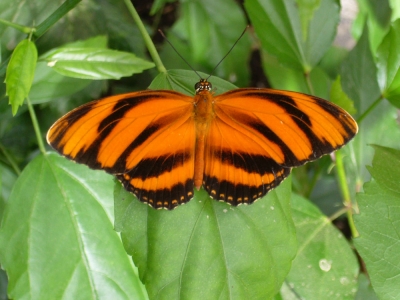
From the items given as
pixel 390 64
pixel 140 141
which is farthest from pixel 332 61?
pixel 140 141

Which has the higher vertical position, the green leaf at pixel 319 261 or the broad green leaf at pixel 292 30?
the broad green leaf at pixel 292 30

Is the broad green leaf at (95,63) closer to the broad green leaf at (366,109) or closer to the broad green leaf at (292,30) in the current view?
the broad green leaf at (292,30)

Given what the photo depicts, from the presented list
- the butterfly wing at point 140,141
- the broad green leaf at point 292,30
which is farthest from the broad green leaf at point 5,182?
the broad green leaf at point 292,30

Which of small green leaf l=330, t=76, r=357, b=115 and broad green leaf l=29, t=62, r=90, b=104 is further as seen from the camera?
broad green leaf l=29, t=62, r=90, b=104

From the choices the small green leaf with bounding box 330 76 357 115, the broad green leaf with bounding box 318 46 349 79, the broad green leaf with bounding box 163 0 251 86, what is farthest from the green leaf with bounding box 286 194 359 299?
the broad green leaf with bounding box 318 46 349 79

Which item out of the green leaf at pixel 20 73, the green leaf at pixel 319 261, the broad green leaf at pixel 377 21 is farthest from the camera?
the broad green leaf at pixel 377 21

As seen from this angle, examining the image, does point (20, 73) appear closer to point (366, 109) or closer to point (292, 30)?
point (292, 30)

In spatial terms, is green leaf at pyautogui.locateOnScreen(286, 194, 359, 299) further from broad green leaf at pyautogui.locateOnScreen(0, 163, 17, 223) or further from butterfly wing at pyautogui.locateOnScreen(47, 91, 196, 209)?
broad green leaf at pyautogui.locateOnScreen(0, 163, 17, 223)
